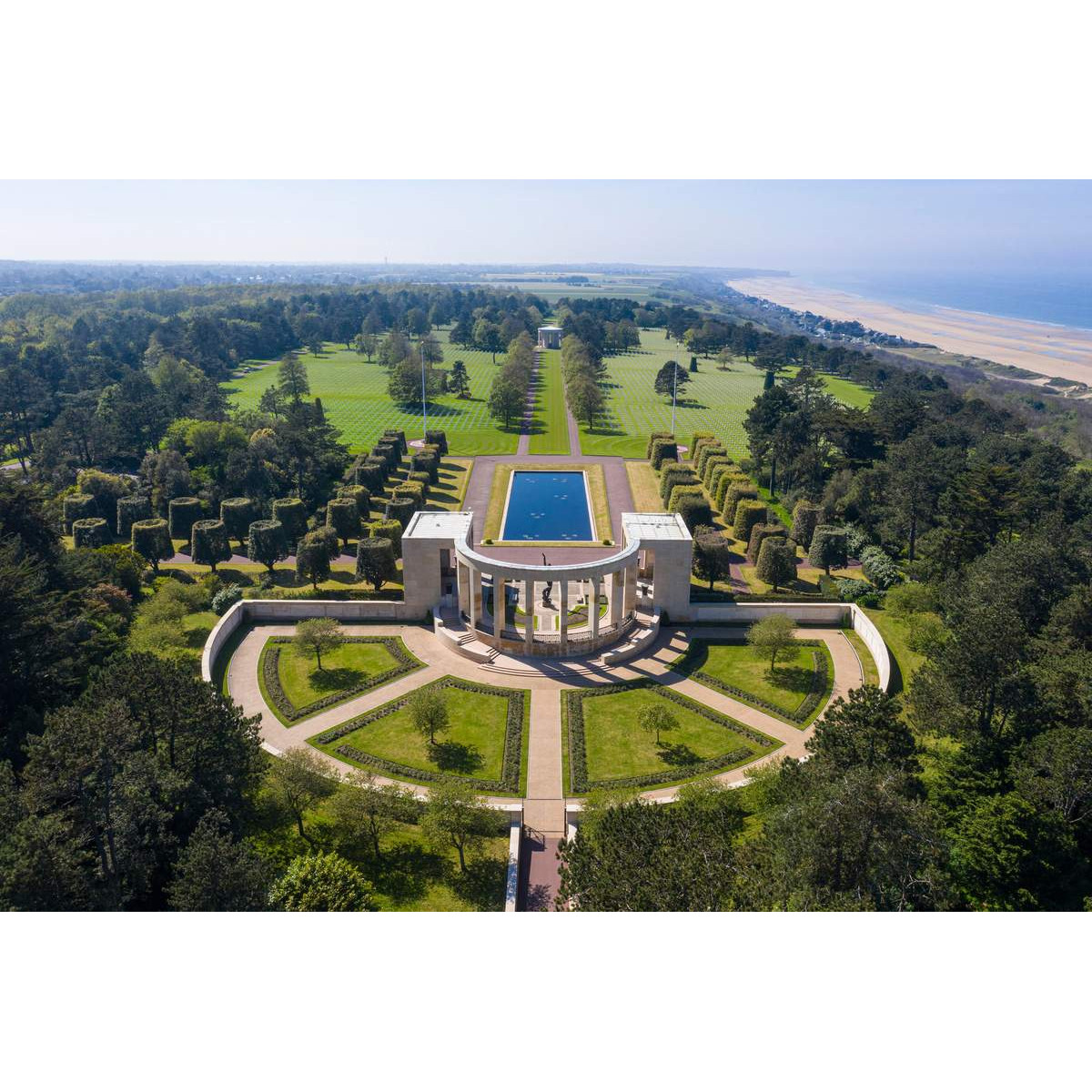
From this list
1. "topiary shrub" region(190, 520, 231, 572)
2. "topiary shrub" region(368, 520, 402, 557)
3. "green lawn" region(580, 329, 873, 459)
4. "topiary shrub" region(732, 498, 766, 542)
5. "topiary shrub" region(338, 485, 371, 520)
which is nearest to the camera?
"topiary shrub" region(190, 520, 231, 572)

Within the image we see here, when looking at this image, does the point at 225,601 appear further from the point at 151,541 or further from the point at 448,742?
the point at 448,742

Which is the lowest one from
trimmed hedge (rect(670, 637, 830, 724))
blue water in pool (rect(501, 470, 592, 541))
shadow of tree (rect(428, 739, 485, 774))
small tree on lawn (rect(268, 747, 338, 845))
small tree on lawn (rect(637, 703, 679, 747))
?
shadow of tree (rect(428, 739, 485, 774))

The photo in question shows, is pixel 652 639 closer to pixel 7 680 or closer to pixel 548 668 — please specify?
pixel 548 668

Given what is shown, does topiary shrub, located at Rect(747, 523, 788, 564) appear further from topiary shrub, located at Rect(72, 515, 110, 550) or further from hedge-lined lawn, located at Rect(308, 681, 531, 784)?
topiary shrub, located at Rect(72, 515, 110, 550)

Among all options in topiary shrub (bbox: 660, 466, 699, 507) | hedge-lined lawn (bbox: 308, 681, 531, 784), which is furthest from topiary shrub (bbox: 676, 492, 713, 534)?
hedge-lined lawn (bbox: 308, 681, 531, 784)

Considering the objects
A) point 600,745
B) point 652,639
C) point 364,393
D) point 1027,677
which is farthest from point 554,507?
point 364,393
